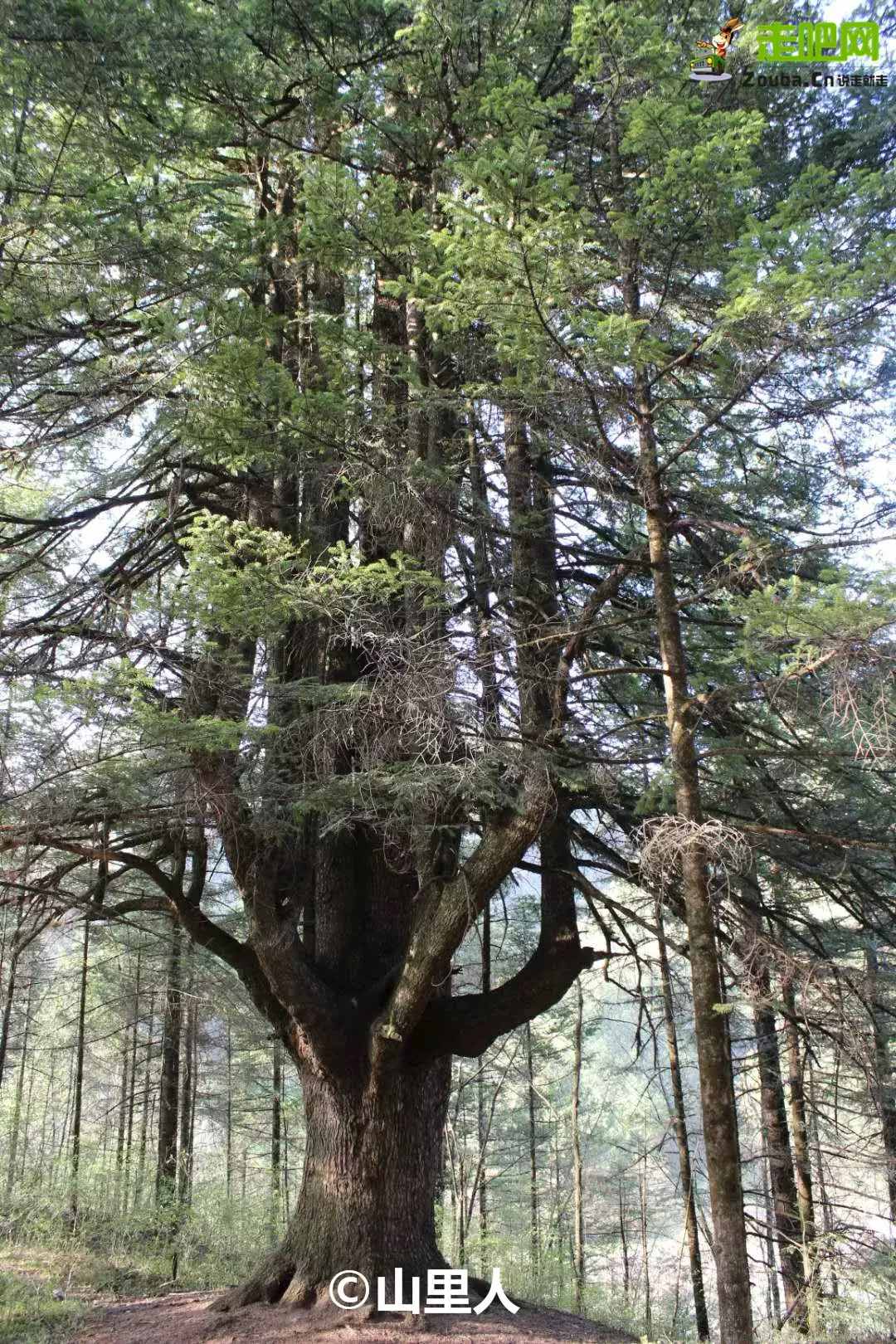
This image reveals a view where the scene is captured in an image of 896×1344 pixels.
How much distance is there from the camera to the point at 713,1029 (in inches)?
171

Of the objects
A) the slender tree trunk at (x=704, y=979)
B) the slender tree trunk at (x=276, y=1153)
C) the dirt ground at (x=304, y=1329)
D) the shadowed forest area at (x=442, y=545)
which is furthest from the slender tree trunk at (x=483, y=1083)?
the slender tree trunk at (x=704, y=979)

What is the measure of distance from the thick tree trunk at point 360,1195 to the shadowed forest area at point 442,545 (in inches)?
1.2

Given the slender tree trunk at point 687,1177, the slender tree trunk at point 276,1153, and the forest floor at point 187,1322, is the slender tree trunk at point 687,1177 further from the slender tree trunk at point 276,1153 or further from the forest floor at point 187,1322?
the slender tree trunk at point 276,1153

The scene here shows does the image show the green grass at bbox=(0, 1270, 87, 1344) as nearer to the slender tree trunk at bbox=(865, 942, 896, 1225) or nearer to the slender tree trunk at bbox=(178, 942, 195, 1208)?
the slender tree trunk at bbox=(178, 942, 195, 1208)

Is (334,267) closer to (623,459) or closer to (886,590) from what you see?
(623,459)

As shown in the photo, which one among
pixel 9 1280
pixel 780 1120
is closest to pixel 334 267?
pixel 9 1280

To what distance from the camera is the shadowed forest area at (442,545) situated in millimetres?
4426

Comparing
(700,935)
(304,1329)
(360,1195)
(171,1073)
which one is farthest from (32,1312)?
(700,935)

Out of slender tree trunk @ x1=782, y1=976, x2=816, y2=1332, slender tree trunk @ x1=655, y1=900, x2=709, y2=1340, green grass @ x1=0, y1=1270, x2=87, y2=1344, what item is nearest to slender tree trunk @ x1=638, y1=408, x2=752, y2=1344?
slender tree trunk @ x1=782, y1=976, x2=816, y2=1332

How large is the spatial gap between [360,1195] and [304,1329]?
0.95 metres

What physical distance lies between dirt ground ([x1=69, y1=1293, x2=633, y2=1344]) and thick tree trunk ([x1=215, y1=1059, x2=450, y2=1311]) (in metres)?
0.29

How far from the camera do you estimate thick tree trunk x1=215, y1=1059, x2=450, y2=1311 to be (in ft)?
21.3

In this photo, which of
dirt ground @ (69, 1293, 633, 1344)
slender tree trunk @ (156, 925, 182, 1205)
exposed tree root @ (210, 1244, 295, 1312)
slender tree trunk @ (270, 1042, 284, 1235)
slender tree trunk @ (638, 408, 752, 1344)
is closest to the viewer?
slender tree trunk @ (638, 408, 752, 1344)

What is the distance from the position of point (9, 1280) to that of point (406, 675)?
691cm
